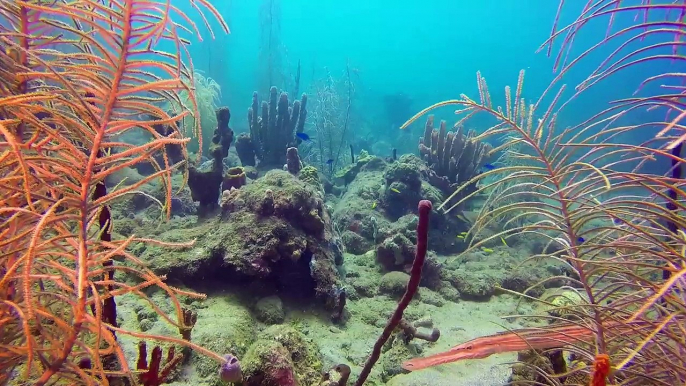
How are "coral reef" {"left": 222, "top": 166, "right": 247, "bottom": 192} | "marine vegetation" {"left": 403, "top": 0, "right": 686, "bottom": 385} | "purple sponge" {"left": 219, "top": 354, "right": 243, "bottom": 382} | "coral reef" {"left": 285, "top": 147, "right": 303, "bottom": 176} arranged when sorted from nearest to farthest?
"marine vegetation" {"left": 403, "top": 0, "right": 686, "bottom": 385} → "purple sponge" {"left": 219, "top": 354, "right": 243, "bottom": 382} → "coral reef" {"left": 222, "top": 166, "right": 247, "bottom": 192} → "coral reef" {"left": 285, "top": 147, "right": 303, "bottom": 176}

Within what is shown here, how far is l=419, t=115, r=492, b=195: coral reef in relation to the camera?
29.7ft

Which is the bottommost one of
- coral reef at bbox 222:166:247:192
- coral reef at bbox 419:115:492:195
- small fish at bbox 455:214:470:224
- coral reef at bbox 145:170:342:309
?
coral reef at bbox 145:170:342:309

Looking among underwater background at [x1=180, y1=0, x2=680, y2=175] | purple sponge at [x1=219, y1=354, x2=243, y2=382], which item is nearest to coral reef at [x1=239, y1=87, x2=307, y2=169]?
underwater background at [x1=180, y1=0, x2=680, y2=175]

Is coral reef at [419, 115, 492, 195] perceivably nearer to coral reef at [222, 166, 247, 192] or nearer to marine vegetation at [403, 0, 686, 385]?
coral reef at [222, 166, 247, 192]

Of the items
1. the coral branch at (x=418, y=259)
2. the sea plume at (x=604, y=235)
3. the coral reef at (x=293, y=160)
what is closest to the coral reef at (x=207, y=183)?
the coral reef at (x=293, y=160)

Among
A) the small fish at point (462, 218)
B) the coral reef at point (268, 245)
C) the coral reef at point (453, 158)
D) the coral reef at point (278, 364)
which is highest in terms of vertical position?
the coral reef at point (453, 158)

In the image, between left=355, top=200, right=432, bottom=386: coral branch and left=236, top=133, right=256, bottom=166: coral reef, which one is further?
left=236, top=133, right=256, bottom=166: coral reef


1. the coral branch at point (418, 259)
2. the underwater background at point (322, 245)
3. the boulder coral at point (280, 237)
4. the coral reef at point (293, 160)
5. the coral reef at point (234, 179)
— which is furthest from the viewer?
the coral reef at point (293, 160)

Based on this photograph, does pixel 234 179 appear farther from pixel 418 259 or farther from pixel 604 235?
pixel 604 235

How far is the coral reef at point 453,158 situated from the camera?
9047 mm

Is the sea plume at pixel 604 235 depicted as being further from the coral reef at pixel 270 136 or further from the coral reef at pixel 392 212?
the coral reef at pixel 270 136

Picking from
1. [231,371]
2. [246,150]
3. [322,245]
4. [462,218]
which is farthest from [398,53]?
[231,371]

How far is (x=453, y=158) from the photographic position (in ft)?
29.8

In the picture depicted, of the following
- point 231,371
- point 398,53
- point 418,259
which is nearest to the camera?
point 418,259
